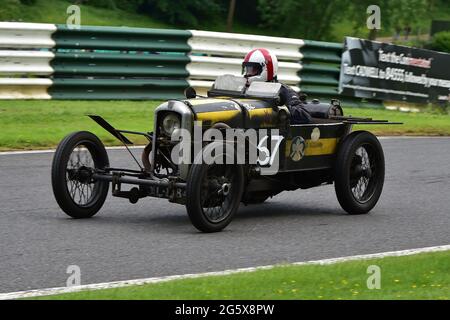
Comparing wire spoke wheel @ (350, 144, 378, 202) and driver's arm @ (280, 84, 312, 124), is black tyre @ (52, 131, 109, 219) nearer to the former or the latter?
driver's arm @ (280, 84, 312, 124)

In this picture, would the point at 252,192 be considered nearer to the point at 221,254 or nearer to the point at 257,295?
the point at 221,254

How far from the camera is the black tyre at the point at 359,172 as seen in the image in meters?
9.80

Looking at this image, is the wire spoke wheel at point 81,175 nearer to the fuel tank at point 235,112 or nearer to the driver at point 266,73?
the fuel tank at point 235,112

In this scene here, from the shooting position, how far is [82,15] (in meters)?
42.6

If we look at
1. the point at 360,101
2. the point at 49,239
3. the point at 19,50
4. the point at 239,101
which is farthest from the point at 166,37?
the point at 49,239

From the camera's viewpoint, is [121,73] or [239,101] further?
[121,73]

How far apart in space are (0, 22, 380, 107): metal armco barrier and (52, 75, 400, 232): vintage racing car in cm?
666

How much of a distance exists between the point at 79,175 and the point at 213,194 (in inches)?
48.8

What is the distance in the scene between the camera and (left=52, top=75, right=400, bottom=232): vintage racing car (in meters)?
8.62

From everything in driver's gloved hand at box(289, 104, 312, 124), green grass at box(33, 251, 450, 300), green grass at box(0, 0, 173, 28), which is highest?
green grass at box(0, 0, 173, 28)

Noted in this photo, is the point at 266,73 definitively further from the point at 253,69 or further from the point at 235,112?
the point at 235,112

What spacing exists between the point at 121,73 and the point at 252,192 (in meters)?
7.91

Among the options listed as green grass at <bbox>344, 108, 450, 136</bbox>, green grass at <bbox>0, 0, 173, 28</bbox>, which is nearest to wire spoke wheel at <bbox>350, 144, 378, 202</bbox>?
green grass at <bbox>344, 108, 450, 136</bbox>

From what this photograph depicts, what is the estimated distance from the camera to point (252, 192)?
9.48m
